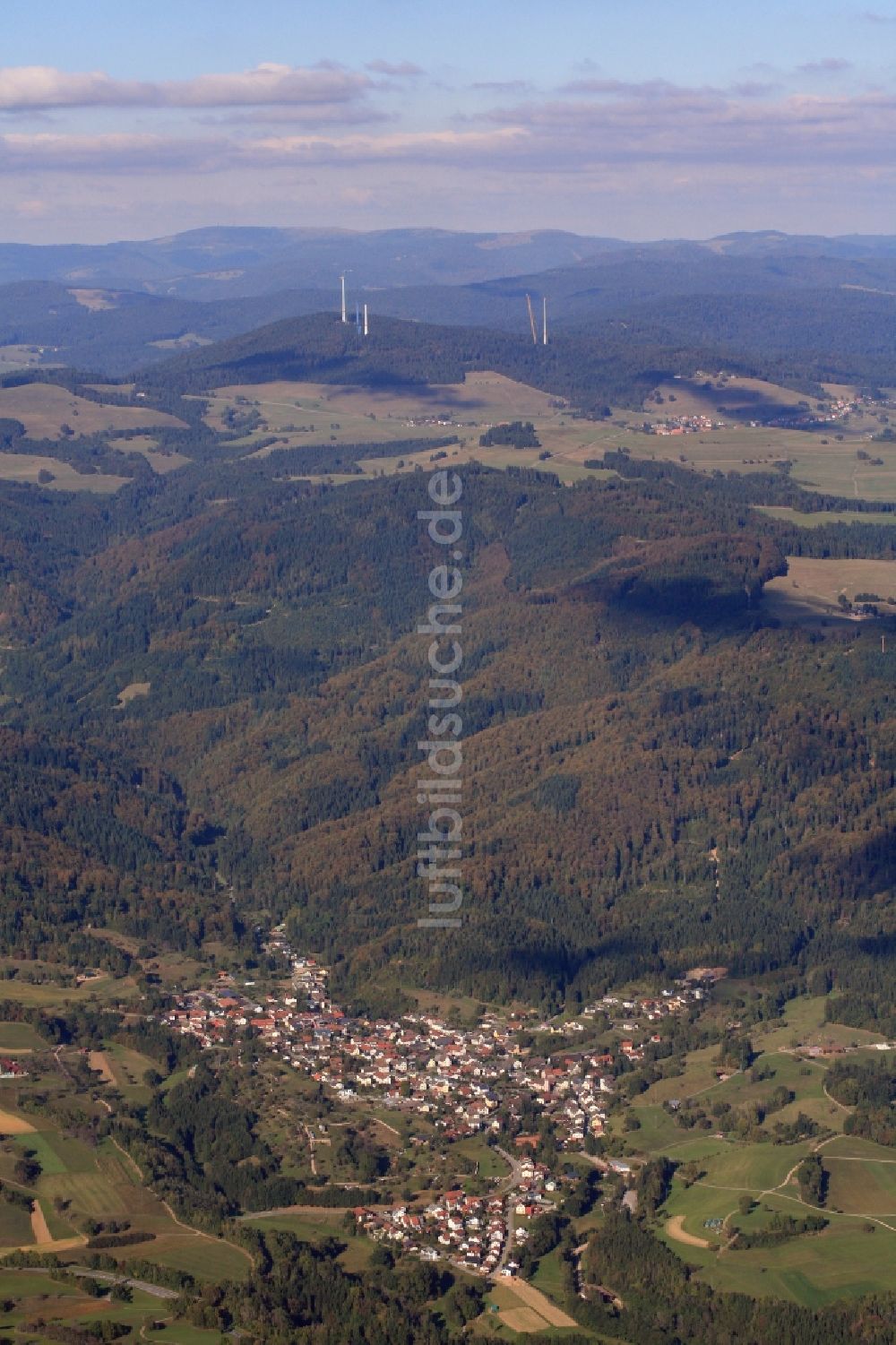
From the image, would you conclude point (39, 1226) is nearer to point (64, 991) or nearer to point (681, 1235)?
point (681, 1235)

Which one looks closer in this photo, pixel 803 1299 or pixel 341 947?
pixel 803 1299

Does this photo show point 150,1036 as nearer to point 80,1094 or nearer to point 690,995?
point 80,1094

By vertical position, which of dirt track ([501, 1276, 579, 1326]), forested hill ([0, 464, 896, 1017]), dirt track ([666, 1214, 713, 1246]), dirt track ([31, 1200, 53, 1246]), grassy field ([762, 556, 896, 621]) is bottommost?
dirt track ([666, 1214, 713, 1246])

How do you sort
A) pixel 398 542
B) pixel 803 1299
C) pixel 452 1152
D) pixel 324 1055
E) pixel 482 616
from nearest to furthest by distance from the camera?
1. pixel 803 1299
2. pixel 452 1152
3. pixel 324 1055
4. pixel 482 616
5. pixel 398 542

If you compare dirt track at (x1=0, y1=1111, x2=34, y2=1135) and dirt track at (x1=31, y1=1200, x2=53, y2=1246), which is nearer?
dirt track at (x1=31, y1=1200, x2=53, y2=1246)

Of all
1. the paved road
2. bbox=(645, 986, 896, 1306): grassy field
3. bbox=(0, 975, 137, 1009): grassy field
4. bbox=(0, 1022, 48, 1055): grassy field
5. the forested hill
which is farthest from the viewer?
the forested hill

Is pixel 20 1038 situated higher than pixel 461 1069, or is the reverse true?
pixel 20 1038

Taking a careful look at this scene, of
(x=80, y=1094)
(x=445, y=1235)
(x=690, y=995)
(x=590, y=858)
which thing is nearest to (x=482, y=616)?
(x=590, y=858)

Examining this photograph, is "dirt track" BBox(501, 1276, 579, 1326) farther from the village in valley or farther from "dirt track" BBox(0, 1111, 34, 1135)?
"dirt track" BBox(0, 1111, 34, 1135)

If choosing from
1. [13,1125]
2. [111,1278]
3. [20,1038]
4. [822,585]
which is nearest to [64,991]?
[20,1038]

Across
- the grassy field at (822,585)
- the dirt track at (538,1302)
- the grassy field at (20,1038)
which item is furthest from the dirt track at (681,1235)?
the grassy field at (822,585)

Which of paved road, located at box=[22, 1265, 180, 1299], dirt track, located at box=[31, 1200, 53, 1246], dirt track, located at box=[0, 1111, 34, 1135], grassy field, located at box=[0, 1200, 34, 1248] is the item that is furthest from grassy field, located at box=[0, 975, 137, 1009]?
paved road, located at box=[22, 1265, 180, 1299]
